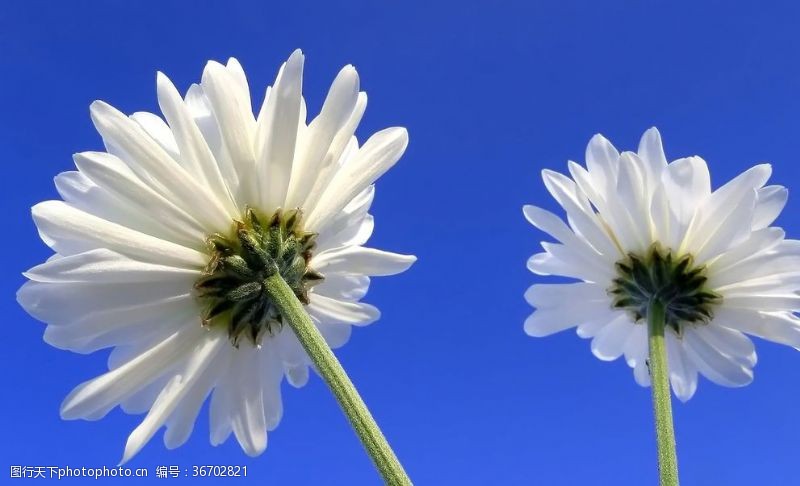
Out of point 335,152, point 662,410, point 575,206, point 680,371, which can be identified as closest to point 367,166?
point 335,152

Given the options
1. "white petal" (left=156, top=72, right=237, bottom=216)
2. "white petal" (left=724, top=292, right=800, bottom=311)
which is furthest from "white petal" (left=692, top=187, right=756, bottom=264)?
"white petal" (left=156, top=72, right=237, bottom=216)

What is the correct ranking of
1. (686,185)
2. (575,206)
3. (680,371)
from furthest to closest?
(680,371)
(575,206)
(686,185)

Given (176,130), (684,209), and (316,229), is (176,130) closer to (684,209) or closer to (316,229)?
(316,229)

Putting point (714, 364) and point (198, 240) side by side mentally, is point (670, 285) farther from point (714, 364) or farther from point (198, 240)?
point (198, 240)

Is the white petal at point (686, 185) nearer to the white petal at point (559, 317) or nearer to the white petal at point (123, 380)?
the white petal at point (559, 317)

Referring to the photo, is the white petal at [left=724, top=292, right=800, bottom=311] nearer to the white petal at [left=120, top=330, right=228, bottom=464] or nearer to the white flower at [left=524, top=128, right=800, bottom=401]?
the white flower at [left=524, top=128, right=800, bottom=401]

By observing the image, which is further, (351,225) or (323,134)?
(351,225)

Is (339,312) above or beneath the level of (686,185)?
above
